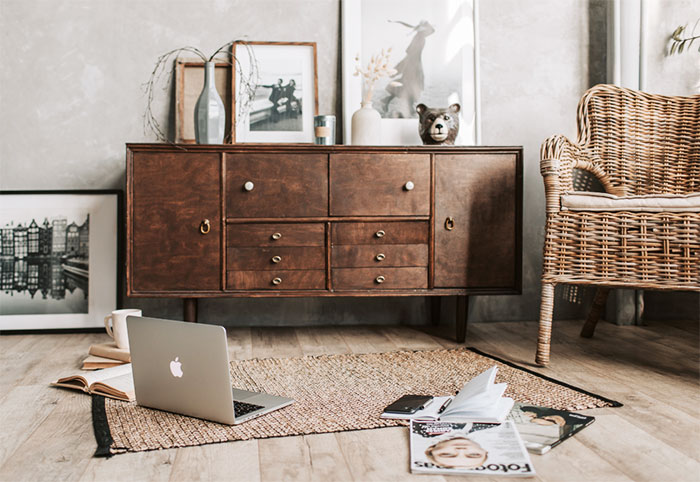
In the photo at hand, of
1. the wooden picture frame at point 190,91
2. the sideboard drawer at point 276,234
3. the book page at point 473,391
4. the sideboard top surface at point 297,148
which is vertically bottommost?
the book page at point 473,391

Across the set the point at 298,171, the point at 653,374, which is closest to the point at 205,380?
the point at 298,171

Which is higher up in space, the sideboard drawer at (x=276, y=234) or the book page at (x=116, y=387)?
the sideboard drawer at (x=276, y=234)

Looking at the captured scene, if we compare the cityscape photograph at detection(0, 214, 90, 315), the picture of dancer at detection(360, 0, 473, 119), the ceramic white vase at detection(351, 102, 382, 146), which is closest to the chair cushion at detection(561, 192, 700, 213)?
the ceramic white vase at detection(351, 102, 382, 146)

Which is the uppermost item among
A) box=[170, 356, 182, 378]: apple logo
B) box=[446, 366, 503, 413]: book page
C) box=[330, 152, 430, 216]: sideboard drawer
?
box=[330, 152, 430, 216]: sideboard drawer

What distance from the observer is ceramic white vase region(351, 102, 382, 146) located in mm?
2529

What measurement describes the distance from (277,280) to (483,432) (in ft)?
3.90

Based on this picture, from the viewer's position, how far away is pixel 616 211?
194 centimetres

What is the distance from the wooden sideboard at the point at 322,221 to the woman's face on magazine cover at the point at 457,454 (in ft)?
3.62

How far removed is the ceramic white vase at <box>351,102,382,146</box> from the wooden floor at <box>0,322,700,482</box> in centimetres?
83

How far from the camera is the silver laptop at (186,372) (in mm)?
1355

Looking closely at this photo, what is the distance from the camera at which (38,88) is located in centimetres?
263

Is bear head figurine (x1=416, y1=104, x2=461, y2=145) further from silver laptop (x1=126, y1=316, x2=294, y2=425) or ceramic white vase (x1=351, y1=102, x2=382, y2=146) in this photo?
silver laptop (x1=126, y1=316, x2=294, y2=425)

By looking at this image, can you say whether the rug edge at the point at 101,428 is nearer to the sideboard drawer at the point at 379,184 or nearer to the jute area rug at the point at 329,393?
the jute area rug at the point at 329,393

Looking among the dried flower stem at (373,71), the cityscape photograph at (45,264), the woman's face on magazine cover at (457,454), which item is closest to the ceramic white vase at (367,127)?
the dried flower stem at (373,71)
